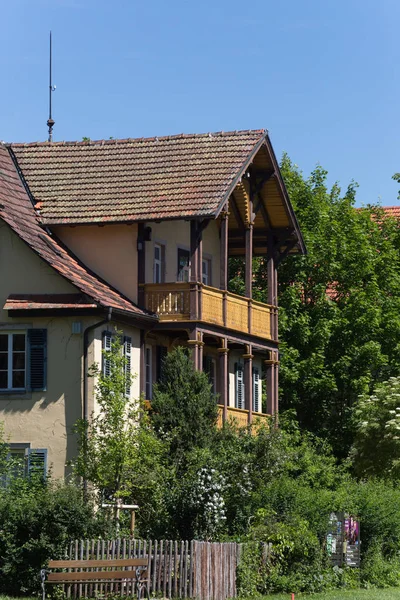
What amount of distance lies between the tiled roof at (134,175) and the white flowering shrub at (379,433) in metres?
9.70

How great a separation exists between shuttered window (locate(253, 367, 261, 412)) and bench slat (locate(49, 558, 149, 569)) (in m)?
20.9

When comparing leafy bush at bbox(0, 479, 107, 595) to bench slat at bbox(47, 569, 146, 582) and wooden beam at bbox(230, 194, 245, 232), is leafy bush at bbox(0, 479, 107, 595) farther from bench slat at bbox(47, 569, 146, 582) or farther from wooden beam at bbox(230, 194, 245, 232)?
wooden beam at bbox(230, 194, 245, 232)

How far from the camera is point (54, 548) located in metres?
28.6

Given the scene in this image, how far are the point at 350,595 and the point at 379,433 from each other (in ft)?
53.4

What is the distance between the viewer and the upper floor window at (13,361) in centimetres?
3672

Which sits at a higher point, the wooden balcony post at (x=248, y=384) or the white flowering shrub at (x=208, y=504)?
the wooden balcony post at (x=248, y=384)

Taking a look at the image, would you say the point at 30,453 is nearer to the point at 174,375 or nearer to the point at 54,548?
the point at 174,375

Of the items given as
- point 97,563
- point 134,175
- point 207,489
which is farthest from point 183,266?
point 97,563

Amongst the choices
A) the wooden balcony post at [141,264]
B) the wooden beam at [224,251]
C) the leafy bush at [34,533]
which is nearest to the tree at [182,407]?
the wooden balcony post at [141,264]

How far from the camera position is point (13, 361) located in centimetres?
3691

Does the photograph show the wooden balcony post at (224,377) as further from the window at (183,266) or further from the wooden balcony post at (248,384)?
the window at (183,266)

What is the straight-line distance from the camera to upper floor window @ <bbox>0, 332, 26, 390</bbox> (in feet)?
120

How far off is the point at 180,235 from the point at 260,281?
11276 millimetres

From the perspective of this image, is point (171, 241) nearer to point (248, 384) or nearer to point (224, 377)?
point (224, 377)
